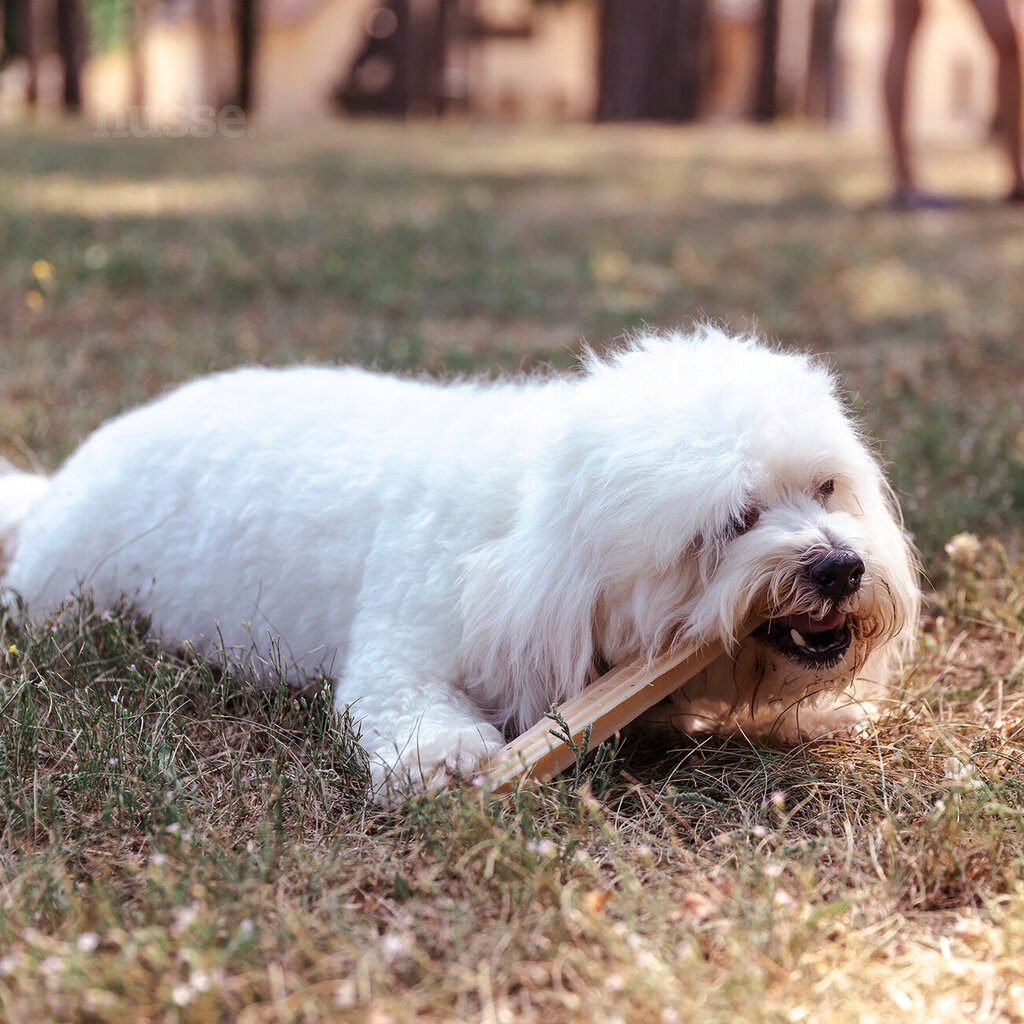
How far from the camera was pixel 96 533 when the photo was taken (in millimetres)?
3162

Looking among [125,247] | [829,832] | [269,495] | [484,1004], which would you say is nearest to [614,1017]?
[484,1004]

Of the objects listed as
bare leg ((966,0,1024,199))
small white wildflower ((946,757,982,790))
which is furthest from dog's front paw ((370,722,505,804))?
bare leg ((966,0,1024,199))

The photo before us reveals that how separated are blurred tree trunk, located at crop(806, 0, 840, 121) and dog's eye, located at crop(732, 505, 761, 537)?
2068 cm

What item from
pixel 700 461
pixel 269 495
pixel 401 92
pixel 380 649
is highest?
pixel 401 92

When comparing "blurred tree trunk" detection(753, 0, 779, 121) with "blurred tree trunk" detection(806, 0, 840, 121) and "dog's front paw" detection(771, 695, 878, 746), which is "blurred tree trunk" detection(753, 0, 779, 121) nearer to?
"blurred tree trunk" detection(806, 0, 840, 121)

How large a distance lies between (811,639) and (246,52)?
863 inches

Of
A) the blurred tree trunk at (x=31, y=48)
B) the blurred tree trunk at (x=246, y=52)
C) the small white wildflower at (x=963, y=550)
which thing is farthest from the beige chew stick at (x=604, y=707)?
the blurred tree trunk at (x=31, y=48)

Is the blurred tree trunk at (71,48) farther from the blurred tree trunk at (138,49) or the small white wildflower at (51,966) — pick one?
the small white wildflower at (51,966)

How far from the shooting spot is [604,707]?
239 cm

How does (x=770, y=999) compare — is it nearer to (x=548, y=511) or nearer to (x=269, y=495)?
(x=548, y=511)

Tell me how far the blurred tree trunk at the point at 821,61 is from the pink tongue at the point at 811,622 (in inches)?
815

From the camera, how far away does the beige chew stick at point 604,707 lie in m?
2.34

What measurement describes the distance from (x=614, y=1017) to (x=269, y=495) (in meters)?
1.61

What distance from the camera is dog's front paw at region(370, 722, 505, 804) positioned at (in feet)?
7.66
